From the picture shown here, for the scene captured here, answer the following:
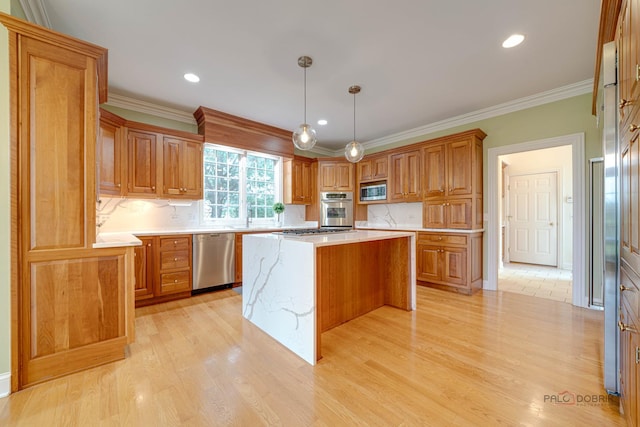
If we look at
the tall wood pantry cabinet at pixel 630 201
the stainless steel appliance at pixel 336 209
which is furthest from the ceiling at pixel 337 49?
the stainless steel appliance at pixel 336 209

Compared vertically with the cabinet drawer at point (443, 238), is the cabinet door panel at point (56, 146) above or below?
above

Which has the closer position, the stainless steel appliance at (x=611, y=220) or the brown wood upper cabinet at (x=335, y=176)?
the stainless steel appliance at (x=611, y=220)

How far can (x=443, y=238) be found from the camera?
3799 millimetres

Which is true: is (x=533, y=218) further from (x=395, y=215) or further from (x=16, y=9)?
(x=16, y=9)

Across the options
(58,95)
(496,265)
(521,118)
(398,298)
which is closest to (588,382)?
(398,298)

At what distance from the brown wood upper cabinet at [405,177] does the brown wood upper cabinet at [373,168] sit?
0.52ft

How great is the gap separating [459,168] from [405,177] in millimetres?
872

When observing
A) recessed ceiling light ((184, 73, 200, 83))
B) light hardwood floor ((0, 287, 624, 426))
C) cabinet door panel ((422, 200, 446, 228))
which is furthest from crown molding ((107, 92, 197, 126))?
cabinet door panel ((422, 200, 446, 228))

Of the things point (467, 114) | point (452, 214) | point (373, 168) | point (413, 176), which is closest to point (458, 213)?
point (452, 214)

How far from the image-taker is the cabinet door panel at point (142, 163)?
330 centimetres

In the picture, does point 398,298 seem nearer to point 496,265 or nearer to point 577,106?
point 496,265

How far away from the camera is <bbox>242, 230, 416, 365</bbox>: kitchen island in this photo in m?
1.96

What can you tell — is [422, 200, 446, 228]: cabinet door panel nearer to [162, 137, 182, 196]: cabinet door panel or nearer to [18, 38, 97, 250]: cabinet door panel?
[162, 137, 182, 196]: cabinet door panel

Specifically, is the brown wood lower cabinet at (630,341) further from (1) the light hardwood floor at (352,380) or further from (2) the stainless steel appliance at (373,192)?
(2) the stainless steel appliance at (373,192)
